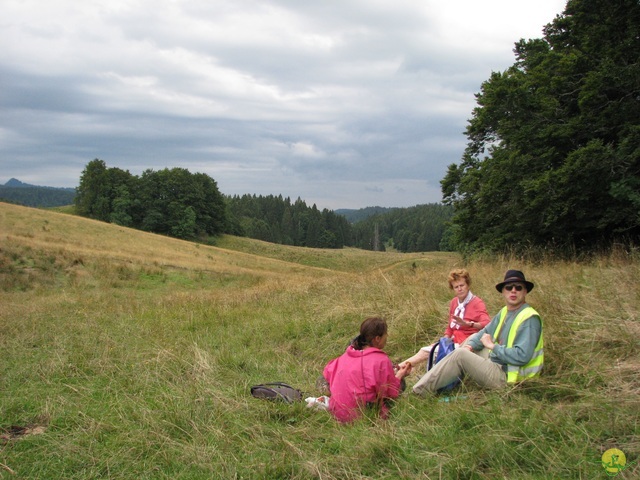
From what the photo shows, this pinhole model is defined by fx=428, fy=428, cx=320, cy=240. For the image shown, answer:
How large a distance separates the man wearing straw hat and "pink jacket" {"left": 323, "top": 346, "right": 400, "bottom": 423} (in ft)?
1.33

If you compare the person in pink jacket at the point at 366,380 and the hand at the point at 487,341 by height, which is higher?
the hand at the point at 487,341

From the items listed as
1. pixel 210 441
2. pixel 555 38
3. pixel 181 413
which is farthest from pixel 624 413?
pixel 555 38

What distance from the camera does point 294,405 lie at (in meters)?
4.15

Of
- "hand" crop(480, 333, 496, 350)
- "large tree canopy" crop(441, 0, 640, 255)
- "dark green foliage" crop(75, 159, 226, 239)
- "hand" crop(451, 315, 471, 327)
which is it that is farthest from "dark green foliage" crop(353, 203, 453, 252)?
"hand" crop(480, 333, 496, 350)

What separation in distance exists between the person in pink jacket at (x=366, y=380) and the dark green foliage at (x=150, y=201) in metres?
66.0

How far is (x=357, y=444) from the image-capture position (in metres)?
3.28

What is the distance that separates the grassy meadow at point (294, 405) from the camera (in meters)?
2.97

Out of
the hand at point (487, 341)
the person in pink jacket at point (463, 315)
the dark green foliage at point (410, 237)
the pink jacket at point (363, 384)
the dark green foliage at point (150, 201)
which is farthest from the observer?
the dark green foliage at point (410, 237)

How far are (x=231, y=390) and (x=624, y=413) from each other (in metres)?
3.63

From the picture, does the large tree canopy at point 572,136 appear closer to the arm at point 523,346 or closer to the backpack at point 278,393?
the arm at point 523,346

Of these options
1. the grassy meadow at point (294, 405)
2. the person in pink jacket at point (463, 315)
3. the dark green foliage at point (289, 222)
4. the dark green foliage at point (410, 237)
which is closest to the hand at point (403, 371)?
the grassy meadow at point (294, 405)

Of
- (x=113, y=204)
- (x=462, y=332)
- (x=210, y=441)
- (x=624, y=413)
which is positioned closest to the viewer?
(x=624, y=413)

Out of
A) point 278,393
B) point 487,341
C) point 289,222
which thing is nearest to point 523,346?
point 487,341

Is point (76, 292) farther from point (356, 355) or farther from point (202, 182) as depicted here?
point (202, 182)
